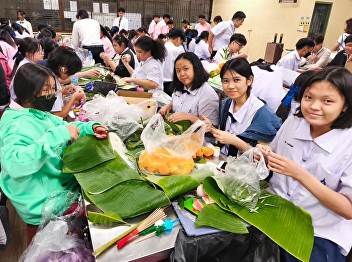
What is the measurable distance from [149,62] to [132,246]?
8.77ft

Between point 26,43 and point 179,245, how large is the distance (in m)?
3.07

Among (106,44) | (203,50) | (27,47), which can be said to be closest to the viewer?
(27,47)

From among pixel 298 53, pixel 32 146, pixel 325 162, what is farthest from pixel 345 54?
pixel 32 146

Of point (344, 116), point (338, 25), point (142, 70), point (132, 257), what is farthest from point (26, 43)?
point (338, 25)

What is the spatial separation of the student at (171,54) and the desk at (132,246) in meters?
2.97

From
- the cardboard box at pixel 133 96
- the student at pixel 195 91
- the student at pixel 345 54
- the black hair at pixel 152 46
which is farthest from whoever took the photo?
the student at pixel 345 54

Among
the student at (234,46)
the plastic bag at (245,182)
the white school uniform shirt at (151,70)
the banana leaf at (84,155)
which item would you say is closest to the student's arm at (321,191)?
the plastic bag at (245,182)

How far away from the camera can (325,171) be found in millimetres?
1208

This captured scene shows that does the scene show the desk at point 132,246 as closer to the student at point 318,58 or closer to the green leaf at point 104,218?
the green leaf at point 104,218

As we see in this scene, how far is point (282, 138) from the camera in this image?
146cm

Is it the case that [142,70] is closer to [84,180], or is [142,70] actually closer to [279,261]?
[84,180]

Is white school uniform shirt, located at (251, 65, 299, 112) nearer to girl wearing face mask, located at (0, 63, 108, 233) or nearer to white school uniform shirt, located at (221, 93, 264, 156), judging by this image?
white school uniform shirt, located at (221, 93, 264, 156)

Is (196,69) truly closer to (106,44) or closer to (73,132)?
(73,132)

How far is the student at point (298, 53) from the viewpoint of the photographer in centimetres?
435
